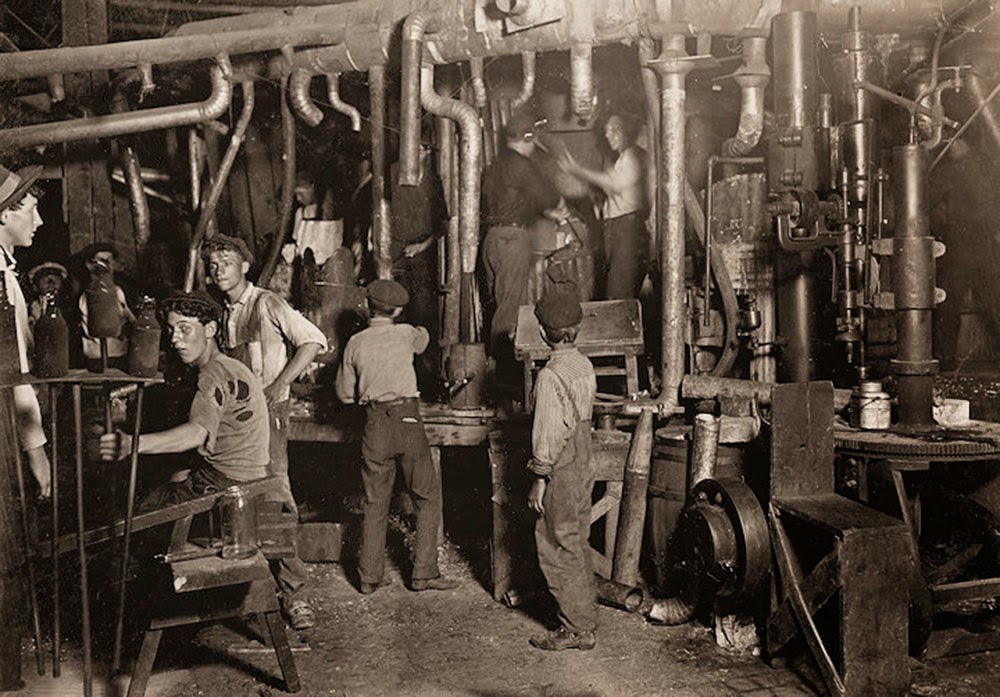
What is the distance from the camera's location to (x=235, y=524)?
4.05m

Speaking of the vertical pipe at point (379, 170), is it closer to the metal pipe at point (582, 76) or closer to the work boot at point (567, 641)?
the metal pipe at point (582, 76)

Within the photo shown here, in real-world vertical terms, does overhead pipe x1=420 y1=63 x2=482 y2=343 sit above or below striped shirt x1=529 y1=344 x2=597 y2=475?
above

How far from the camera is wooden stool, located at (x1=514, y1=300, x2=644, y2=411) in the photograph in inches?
257

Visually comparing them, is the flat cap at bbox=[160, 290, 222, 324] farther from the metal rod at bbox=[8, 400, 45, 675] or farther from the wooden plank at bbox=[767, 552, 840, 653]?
the wooden plank at bbox=[767, 552, 840, 653]

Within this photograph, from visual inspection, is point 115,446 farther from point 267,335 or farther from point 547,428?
point 547,428

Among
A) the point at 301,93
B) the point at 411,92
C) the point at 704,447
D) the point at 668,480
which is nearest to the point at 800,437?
the point at 704,447

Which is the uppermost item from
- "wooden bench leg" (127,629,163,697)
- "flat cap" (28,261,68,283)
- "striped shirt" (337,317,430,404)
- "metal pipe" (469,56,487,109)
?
"metal pipe" (469,56,487,109)

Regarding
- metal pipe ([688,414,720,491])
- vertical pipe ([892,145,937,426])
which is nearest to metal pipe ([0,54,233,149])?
metal pipe ([688,414,720,491])

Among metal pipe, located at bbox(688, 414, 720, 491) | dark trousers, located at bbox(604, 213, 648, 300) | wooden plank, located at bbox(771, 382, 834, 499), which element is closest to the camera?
wooden plank, located at bbox(771, 382, 834, 499)

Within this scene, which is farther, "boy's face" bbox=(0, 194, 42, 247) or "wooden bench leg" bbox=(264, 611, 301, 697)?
"boy's face" bbox=(0, 194, 42, 247)

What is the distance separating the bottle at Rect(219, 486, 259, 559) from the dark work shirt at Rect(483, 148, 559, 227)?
4679mm

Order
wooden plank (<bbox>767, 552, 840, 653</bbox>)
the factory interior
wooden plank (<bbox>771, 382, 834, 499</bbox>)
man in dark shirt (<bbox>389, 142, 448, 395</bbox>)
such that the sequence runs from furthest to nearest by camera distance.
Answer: man in dark shirt (<bbox>389, 142, 448, 395</bbox>)
wooden plank (<bbox>771, 382, 834, 499</bbox>)
the factory interior
wooden plank (<bbox>767, 552, 840, 653</bbox>)

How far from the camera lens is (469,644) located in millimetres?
5215

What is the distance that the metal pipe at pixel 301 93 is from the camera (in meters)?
7.18
